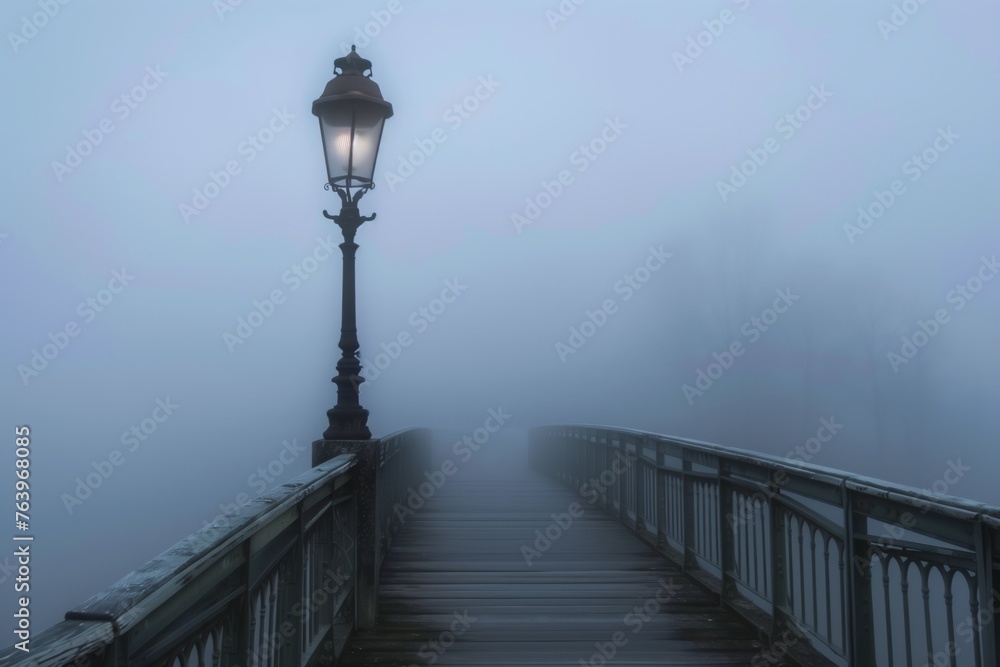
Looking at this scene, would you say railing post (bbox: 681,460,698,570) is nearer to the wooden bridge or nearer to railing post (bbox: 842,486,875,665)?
the wooden bridge

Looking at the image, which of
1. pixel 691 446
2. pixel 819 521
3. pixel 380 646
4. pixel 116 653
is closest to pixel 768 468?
pixel 819 521

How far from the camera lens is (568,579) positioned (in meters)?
7.51

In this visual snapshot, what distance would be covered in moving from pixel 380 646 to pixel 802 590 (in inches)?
109

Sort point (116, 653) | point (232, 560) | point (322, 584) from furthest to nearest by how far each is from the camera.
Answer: point (322, 584), point (232, 560), point (116, 653)

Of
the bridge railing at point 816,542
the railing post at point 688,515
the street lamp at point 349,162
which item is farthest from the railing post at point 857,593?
the street lamp at point 349,162

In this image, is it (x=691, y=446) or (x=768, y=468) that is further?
(x=691, y=446)

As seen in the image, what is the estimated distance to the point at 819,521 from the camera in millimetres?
4477

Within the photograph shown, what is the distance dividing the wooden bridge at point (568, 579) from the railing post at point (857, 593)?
1 centimetres

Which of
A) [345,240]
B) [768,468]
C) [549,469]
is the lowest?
[549,469]

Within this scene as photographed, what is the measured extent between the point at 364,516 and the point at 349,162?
109 inches

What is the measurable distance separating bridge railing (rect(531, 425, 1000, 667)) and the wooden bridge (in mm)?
13

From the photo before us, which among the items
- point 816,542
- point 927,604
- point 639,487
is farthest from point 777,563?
point 639,487

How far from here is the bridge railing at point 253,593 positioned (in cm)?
175

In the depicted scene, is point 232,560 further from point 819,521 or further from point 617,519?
point 617,519
